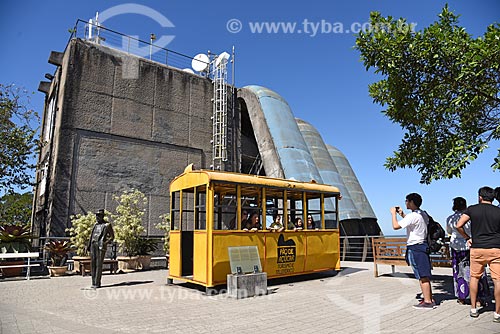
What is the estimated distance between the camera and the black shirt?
5.28 meters

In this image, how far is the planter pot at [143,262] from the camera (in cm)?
1286

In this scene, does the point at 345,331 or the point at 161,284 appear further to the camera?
the point at 161,284

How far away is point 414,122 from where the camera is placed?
8211 mm

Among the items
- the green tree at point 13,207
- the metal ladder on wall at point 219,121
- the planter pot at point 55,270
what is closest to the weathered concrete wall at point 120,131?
the metal ladder on wall at point 219,121

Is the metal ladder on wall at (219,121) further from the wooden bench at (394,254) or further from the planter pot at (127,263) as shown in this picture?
the wooden bench at (394,254)

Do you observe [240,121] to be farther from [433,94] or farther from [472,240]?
[472,240]

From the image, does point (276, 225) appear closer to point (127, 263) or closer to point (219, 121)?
point (127, 263)

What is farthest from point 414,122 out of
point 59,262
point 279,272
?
point 59,262

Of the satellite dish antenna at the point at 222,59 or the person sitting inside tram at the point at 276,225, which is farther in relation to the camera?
the satellite dish antenna at the point at 222,59

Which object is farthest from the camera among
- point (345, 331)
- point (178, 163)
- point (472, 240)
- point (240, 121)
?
point (240, 121)

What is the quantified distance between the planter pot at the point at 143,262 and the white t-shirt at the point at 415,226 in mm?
9669

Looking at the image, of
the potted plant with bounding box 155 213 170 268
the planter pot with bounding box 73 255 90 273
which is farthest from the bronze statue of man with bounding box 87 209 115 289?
the potted plant with bounding box 155 213 170 268

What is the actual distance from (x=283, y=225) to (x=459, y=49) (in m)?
5.60

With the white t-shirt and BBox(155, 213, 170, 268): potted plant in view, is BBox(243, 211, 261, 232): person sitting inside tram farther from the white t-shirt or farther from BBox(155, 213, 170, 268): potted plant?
BBox(155, 213, 170, 268): potted plant
